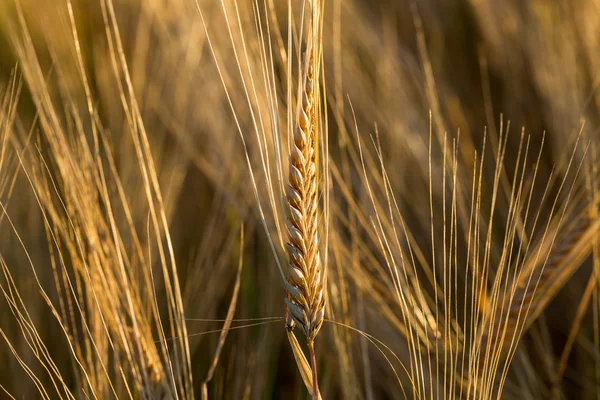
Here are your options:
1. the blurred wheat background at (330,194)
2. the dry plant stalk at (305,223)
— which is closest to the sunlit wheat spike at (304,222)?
the dry plant stalk at (305,223)

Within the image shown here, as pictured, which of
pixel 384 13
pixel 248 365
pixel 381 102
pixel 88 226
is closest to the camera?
pixel 88 226

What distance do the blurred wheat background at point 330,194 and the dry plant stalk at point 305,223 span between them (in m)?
0.25

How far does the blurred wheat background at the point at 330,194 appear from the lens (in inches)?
34.6

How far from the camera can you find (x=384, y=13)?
1422 mm

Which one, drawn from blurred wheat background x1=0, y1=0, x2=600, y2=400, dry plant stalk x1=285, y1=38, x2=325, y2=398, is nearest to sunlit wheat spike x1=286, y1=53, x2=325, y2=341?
dry plant stalk x1=285, y1=38, x2=325, y2=398

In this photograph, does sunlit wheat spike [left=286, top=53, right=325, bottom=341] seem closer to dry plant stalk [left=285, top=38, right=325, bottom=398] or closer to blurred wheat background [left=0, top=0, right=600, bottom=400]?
dry plant stalk [left=285, top=38, right=325, bottom=398]

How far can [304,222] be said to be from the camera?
1.74 feet

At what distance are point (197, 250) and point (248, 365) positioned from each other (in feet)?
0.95

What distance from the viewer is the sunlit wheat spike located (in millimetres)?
522

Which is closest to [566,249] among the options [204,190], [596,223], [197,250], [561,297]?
[596,223]

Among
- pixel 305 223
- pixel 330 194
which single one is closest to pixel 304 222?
pixel 305 223

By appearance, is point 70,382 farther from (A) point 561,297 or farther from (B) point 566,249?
(A) point 561,297

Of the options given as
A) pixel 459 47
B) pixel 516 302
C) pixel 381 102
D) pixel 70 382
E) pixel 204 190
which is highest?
pixel 459 47

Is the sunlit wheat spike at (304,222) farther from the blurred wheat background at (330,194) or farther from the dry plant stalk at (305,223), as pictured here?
the blurred wheat background at (330,194)
